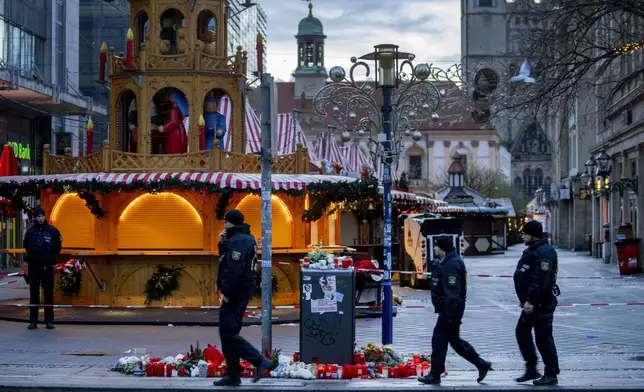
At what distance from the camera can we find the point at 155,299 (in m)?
23.8

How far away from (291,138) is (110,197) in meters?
19.6

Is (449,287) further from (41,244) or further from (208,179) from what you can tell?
(208,179)

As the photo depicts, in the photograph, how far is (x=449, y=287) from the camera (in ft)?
43.2

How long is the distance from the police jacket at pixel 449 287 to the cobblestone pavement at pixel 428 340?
108cm

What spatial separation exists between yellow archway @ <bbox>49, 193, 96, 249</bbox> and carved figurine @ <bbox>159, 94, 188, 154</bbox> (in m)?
2.27

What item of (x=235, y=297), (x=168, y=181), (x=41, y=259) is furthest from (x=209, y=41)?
(x=235, y=297)

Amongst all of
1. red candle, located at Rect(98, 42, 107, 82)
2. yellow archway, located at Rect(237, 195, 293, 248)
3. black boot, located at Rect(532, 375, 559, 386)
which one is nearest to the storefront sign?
red candle, located at Rect(98, 42, 107, 82)

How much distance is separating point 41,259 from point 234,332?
26.9 ft

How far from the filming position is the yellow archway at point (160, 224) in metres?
24.0

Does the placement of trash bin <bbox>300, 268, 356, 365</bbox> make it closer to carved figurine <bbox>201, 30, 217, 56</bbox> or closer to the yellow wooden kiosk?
the yellow wooden kiosk

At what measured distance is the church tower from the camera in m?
126

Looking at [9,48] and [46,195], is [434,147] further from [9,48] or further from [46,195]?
[46,195]

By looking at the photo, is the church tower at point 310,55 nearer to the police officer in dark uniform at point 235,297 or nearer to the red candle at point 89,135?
the red candle at point 89,135

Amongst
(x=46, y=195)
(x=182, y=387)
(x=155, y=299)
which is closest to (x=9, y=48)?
(x=46, y=195)
